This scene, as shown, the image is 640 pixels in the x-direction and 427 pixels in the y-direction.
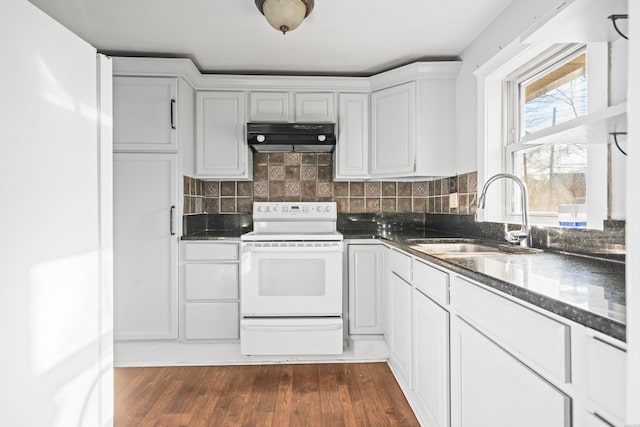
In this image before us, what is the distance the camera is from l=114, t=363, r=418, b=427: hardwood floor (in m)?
1.93

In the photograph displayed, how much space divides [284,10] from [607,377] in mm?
1945

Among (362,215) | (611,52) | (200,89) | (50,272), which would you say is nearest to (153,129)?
(200,89)

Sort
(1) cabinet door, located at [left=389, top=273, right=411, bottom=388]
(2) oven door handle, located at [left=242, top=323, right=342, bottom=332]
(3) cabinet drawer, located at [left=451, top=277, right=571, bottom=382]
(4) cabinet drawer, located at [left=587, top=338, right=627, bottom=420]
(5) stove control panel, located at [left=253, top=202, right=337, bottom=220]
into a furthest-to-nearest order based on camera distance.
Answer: (5) stove control panel, located at [left=253, top=202, right=337, bottom=220]
(2) oven door handle, located at [left=242, top=323, right=342, bottom=332]
(1) cabinet door, located at [left=389, top=273, right=411, bottom=388]
(3) cabinet drawer, located at [left=451, top=277, right=571, bottom=382]
(4) cabinet drawer, located at [left=587, top=338, right=627, bottom=420]

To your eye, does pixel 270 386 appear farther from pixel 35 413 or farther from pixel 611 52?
pixel 611 52

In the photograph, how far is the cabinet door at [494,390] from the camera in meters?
0.85

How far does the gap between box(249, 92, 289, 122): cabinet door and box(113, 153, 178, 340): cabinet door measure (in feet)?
2.49

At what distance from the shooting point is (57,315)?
0.86 m

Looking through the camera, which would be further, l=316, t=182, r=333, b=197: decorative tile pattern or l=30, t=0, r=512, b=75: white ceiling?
l=316, t=182, r=333, b=197: decorative tile pattern

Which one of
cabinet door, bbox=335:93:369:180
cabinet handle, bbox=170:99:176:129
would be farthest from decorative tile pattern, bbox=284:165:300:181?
cabinet handle, bbox=170:99:176:129

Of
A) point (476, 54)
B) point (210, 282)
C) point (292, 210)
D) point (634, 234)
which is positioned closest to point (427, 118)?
point (476, 54)

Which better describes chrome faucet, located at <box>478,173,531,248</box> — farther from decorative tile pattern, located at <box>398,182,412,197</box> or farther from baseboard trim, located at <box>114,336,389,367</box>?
decorative tile pattern, located at <box>398,182,412,197</box>

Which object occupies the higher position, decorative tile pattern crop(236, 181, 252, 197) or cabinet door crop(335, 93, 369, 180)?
cabinet door crop(335, 93, 369, 180)

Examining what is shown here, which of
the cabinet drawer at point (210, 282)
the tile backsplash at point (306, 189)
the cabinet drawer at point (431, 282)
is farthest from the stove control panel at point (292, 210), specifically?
the cabinet drawer at point (431, 282)

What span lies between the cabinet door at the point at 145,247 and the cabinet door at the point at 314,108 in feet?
3.54
